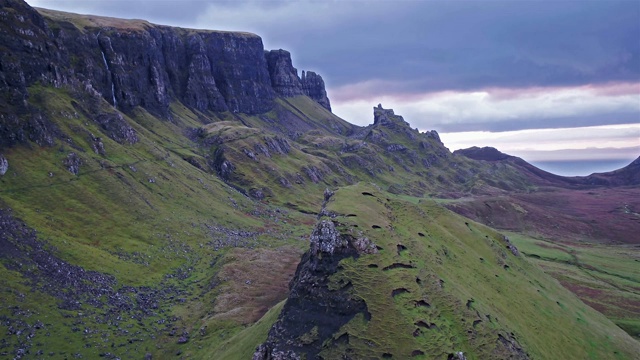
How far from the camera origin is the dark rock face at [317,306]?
152 feet

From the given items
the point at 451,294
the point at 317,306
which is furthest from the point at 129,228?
the point at 451,294

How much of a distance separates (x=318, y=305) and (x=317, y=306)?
0.54 feet

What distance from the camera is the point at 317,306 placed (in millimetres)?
49281

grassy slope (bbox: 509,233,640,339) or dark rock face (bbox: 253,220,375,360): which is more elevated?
Answer: dark rock face (bbox: 253,220,375,360)

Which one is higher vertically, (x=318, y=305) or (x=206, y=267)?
(x=318, y=305)

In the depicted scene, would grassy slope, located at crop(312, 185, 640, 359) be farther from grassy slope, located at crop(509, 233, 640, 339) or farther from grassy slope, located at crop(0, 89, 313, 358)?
grassy slope, located at crop(0, 89, 313, 358)

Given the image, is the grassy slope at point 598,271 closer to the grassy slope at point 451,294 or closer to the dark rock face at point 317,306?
the grassy slope at point 451,294

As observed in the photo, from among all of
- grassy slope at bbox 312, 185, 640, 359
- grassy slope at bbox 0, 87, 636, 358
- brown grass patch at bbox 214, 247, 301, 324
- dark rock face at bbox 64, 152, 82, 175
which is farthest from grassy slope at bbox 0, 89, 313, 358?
grassy slope at bbox 312, 185, 640, 359

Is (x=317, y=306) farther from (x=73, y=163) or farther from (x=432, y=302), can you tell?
(x=73, y=163)

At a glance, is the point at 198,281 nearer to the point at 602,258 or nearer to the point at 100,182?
the point at 100,182

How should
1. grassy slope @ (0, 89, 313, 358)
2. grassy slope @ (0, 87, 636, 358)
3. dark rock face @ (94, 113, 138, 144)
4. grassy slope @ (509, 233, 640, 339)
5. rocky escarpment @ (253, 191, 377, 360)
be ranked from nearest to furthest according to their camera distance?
1. rocky escarpment @ (253, 191, 377, 360)
2. grassy slope @ (0, 87, 636, 358)
3. grassy slope @ (0, 89, 313, 358)
4. grassy slope @ (509, 233, 640, 339)
5. dark rock face @ (94, 113, 138, 144)

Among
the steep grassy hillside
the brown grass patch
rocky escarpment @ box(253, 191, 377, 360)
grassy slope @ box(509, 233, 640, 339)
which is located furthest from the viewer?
grassy slope @ box(509, 233, 640, 339)

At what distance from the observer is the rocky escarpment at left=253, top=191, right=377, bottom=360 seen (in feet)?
152

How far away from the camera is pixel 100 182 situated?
126938 mm
